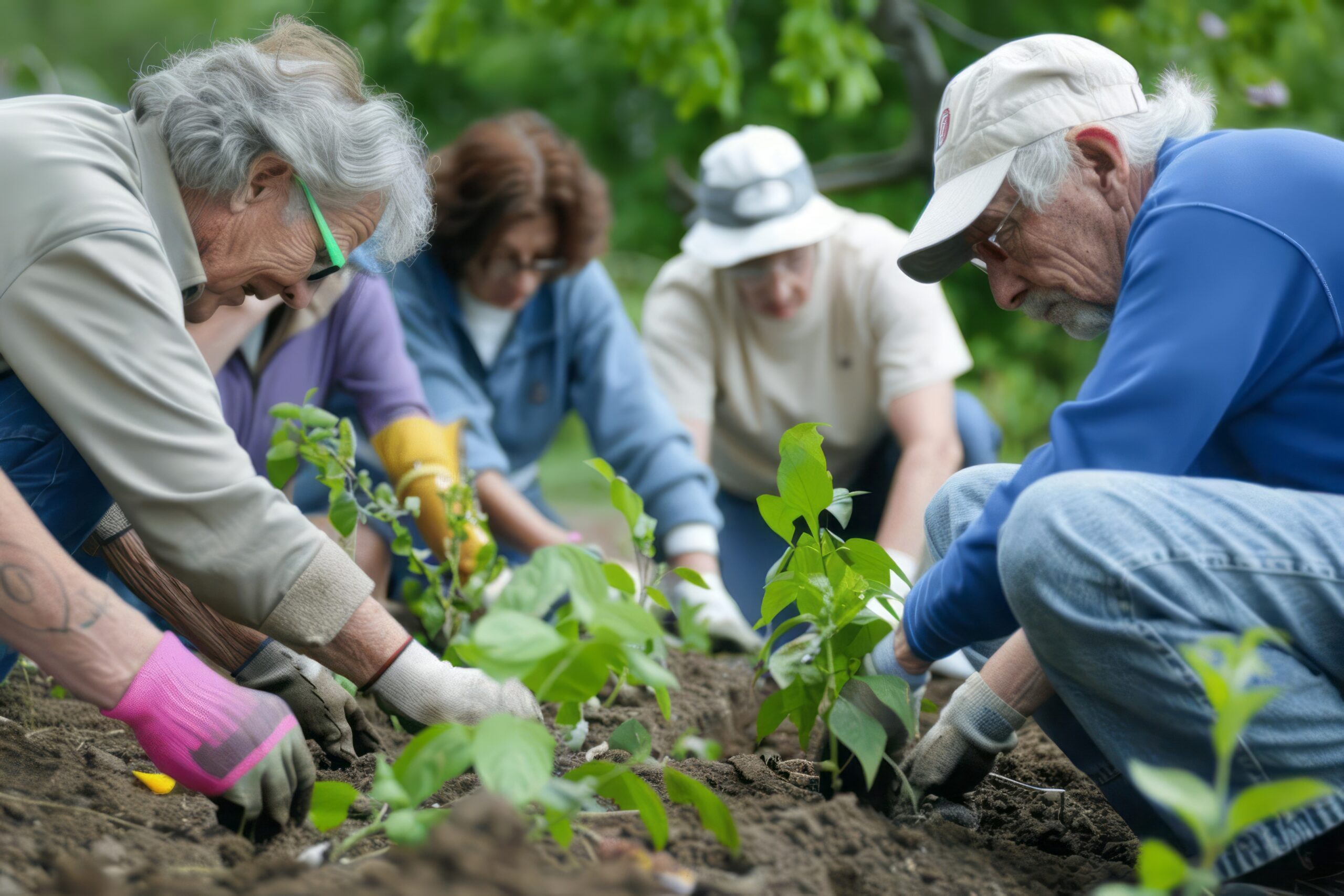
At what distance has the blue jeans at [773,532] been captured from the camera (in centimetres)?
348

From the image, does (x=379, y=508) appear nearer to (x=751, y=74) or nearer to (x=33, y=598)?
(x=33, y=598)

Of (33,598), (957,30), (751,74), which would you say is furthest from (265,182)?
(751,74)

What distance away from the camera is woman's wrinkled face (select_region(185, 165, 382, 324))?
1.71 metres

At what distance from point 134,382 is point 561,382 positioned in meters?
2.13

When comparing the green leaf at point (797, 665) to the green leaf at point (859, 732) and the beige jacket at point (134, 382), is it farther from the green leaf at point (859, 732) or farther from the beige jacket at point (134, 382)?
the beige jacket at point (134, 382)

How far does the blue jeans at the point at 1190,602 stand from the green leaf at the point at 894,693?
0.22 meters

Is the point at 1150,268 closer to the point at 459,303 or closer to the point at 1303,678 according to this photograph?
the point at 1303,678

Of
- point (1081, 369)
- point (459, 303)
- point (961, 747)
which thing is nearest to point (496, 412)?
point (459, 303)

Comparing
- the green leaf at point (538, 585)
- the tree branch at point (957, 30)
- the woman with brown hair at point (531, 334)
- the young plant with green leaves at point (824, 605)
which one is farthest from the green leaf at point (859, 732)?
the tree branch at point (957, 30)

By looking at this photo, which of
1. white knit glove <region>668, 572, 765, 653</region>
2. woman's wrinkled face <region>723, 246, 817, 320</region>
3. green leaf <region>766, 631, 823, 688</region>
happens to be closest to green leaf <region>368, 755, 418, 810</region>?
green leaf <region>766, 631, 823, 688</region>

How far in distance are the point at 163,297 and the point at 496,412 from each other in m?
2.04

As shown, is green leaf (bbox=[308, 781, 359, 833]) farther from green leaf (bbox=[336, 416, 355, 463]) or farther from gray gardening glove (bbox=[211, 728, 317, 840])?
green leaf (bbox=[336, 416, 355, 463])

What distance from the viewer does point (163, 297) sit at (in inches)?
58.4

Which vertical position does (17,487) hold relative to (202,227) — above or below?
below
